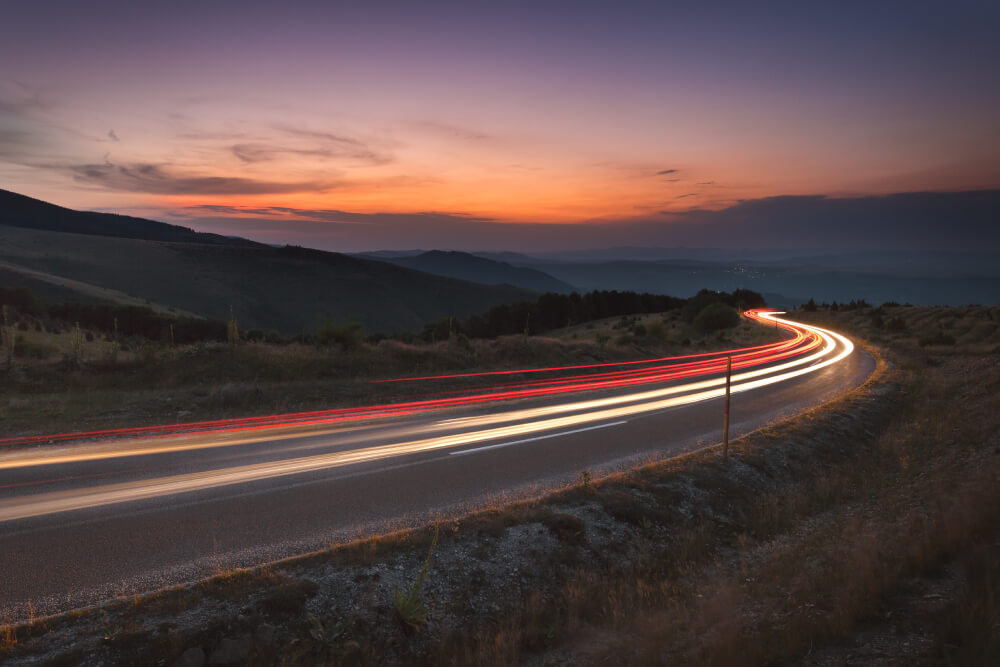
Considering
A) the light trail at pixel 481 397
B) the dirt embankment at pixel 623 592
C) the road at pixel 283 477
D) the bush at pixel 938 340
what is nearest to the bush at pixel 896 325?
the bush at pixel 938 340

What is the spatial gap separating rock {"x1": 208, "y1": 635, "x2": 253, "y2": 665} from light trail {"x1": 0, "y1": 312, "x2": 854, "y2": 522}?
178 inches

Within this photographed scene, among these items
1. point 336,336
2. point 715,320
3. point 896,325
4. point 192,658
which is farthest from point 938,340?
point 192,658

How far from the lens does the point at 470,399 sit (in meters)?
17.0

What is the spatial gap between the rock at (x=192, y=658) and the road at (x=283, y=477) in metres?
1.33

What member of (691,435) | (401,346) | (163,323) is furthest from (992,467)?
(163,323)

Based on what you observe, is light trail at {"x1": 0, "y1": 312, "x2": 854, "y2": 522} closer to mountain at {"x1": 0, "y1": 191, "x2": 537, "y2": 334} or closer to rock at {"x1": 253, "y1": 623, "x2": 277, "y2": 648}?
rock at {"x1": 253, "y1": 623, "x2": 277, "y2": 648}

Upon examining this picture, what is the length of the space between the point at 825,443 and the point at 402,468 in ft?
35.2

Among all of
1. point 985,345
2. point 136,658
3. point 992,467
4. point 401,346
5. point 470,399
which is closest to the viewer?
point 136,658

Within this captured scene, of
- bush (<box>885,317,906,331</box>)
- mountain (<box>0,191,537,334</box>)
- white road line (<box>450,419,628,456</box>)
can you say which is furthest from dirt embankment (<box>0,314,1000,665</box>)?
mountain (<box>0,191,537,334</box>)

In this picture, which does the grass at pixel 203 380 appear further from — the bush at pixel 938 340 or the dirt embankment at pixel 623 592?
the bush at pixel 938 340

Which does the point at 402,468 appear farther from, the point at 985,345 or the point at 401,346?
the point at 985,345

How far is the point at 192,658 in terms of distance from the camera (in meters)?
4.71

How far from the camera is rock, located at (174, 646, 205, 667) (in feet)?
15.3

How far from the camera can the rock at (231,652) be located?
479cm
